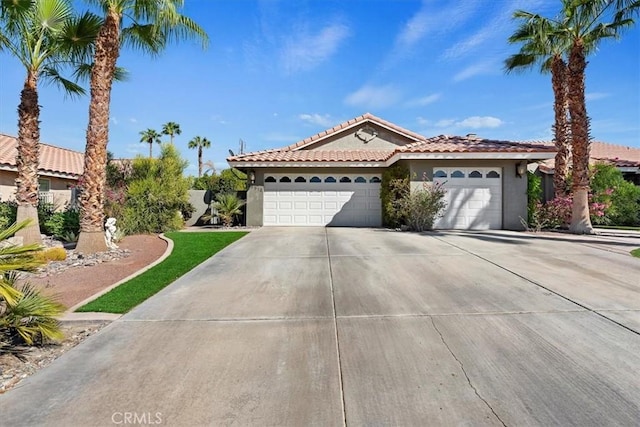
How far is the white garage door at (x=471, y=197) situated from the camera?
47.4ft

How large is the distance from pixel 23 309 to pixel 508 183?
609 inches

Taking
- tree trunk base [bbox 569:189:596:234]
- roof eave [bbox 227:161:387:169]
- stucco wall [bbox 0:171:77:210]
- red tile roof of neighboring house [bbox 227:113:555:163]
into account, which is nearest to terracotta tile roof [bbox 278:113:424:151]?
red tile roof of neighboring house [bbox 227:113:555:163]

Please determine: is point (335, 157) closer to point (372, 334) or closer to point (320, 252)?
point (320, 252)

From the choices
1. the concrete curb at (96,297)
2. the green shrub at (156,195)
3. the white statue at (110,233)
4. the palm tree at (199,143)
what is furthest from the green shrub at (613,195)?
the palm tree at (199,143)

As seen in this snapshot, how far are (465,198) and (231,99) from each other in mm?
12522

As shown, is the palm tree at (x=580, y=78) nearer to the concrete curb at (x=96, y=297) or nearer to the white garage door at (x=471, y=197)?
the white garage door at (x=471, y=197)

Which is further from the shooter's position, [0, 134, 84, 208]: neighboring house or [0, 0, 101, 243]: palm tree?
[0, 134, 84, 208]: neighboring house

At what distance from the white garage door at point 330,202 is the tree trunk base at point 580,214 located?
7.59 meters

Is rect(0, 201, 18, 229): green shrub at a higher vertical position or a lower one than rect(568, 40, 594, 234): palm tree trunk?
lower

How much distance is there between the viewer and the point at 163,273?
24.3ft

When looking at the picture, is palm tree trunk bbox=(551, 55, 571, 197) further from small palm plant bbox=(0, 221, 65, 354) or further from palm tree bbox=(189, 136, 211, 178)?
palm tree bbox=(189, 136, 211, 178)

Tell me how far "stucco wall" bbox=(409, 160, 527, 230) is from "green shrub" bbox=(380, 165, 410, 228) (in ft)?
1.36

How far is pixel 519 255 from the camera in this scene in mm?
8523

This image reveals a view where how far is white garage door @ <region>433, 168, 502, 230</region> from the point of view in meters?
14.5
